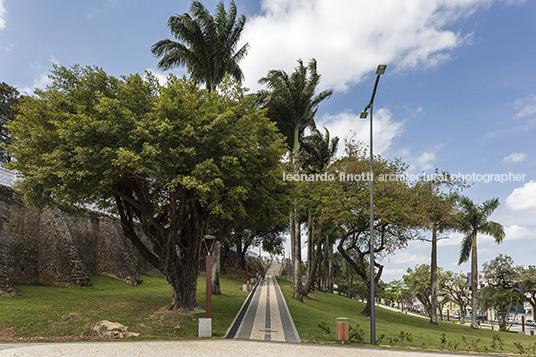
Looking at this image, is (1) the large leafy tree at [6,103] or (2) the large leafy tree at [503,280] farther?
(1) the large leafy tree at [6,103]

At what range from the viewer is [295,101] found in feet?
91.5

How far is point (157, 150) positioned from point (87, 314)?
328 inches

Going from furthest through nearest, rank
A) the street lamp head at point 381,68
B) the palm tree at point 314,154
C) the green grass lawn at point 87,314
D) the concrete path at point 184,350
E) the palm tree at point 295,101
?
the palm tree at point 314,154 → the palm tree at point 295,101 → the street lamp head at point 381,68 → the green grass lawn at point 87,314 → the concrete path at point 184,350

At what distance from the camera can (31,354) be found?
9.30 m

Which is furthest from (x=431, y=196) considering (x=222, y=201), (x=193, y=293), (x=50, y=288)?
(x=50, y=288)

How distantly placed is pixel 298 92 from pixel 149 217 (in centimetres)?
1659

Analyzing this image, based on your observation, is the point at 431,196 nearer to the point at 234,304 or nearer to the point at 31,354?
the point at 234,304

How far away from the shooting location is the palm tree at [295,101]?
27.4m

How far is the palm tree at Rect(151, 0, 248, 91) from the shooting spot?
23.7 m

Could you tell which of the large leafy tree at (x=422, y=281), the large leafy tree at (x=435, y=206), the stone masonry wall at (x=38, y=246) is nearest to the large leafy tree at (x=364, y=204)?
the large leafy tree at (x=435, y=206)

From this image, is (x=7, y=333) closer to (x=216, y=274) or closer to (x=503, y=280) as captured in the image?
(x=216, y=274)

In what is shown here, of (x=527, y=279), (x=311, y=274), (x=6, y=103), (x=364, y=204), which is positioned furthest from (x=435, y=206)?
(x=6, y=103)

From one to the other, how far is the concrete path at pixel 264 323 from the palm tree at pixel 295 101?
549 centimetres

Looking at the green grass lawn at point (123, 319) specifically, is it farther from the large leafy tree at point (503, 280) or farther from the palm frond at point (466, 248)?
the large leafy tree at point (503, 280)
